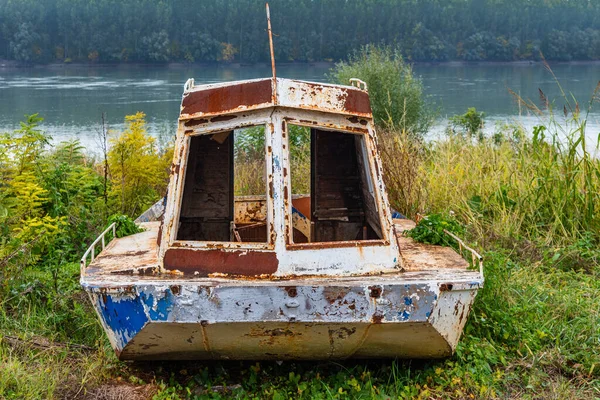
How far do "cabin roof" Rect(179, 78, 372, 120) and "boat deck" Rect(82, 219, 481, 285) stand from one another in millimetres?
1043

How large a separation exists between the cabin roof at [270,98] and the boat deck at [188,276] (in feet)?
3.42

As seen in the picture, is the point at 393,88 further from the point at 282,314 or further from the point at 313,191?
the point at 282,314

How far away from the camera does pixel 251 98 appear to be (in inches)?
173

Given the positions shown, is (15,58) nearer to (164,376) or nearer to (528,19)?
(528,19)

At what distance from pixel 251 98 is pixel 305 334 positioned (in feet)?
4.95

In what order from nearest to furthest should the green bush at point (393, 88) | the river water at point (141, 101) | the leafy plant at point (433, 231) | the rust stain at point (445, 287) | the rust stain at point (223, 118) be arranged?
1. the rust stain at point (445, 287)
2. the rust stain at point (223, 118)
3. the leafy plant at point (433, 231)
4. the green bush at point (393, 88)
5. the river water at point (141, 101)

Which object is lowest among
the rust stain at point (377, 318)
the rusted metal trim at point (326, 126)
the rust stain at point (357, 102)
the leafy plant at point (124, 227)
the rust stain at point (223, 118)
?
the leafy plant at point (124, 227)

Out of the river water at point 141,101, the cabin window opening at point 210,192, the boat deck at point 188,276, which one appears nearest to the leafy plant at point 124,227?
the boat deck at point 188,276

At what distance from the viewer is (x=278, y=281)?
4109 millimetres

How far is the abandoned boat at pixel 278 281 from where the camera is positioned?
3.98 meters

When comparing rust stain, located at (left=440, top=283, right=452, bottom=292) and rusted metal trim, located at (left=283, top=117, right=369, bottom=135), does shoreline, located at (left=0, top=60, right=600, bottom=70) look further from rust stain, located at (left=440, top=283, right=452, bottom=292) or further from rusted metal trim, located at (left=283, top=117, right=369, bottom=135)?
rust stain, located at (left=440, top=283, right=452, bottom=292)

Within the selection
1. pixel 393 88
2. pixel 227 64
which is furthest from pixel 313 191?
pixel 227 64

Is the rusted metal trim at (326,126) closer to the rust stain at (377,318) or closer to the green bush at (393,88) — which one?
the rust stain at (377,318)

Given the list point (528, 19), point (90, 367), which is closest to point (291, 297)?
point (90, 367)
